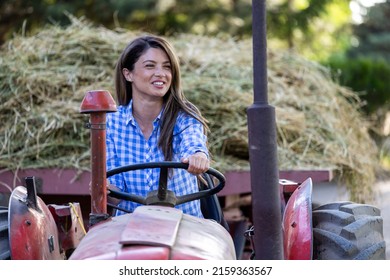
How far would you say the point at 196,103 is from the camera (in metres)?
5.33

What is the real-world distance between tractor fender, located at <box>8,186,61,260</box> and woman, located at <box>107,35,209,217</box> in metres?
0.47

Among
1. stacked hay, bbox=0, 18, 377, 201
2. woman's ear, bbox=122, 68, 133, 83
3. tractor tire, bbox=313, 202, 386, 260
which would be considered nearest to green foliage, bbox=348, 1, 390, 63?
stacked hay, bbox=0, 18, 377, 201

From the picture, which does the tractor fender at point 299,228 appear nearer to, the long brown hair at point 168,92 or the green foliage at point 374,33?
the long brown hair at point 168,92

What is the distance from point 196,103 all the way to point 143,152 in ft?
6.11

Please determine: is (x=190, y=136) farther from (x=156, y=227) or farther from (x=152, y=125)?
(x=156, y=227)

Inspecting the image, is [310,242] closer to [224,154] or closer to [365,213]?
[365,213]

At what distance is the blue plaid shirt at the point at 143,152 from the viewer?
340 cm

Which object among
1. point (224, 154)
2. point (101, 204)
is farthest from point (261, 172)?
point (224, 154)

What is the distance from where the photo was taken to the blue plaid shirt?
3.40m

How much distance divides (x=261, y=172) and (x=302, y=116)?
339cm

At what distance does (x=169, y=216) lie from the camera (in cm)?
242

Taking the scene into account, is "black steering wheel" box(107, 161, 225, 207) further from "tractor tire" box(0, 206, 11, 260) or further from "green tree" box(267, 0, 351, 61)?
"green tree" box(267, 0, 351, 61)
